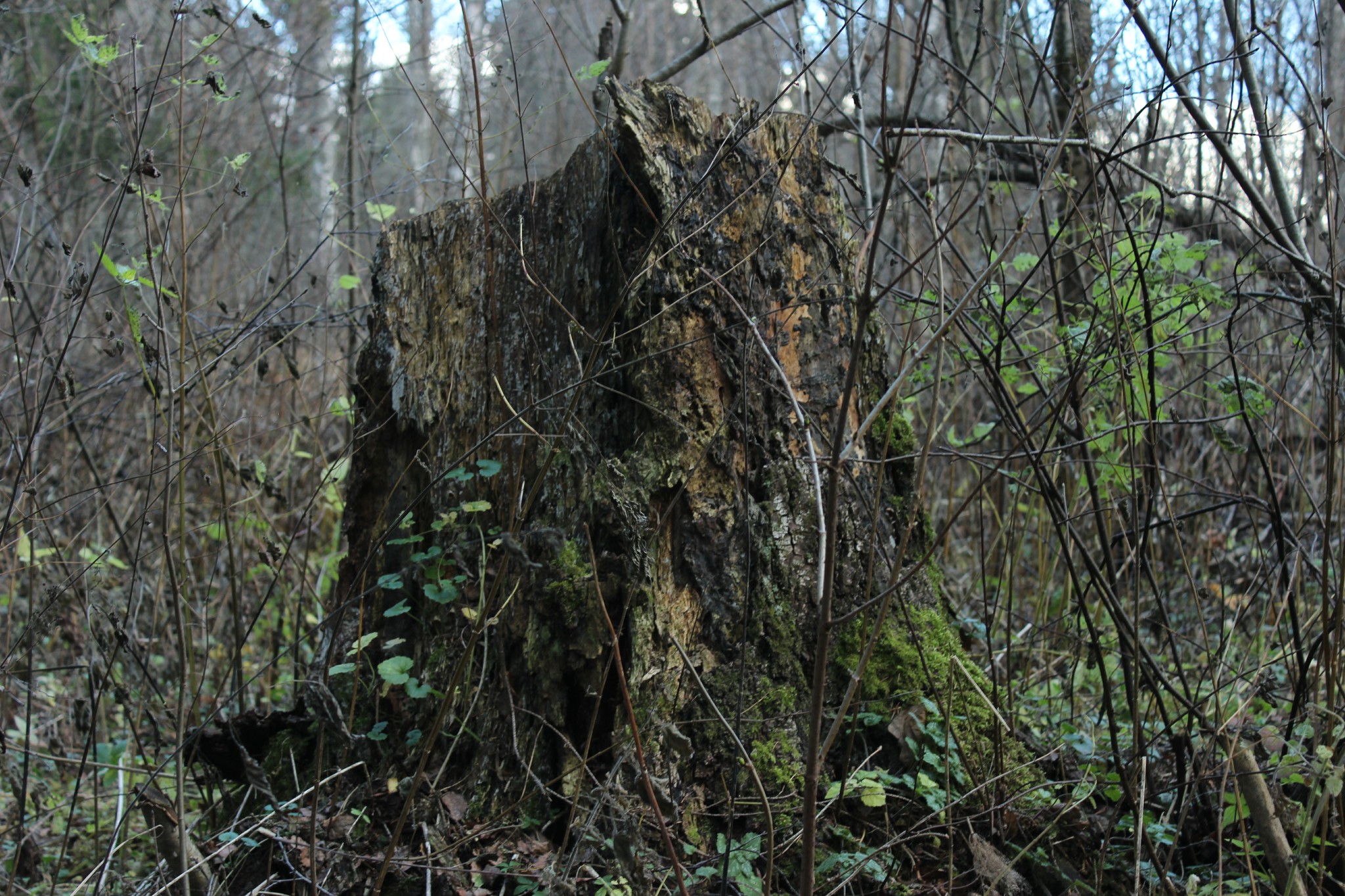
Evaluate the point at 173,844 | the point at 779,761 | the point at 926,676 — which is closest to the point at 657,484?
the point at 779,761

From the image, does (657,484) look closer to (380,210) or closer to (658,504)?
(658,504)

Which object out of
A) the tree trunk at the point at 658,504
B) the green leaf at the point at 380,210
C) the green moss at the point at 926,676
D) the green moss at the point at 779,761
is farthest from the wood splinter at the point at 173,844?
the green leaf at the point at 380,210

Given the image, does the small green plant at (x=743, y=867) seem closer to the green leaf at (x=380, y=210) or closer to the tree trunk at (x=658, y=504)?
the tree trunk at (x=658, y=504)

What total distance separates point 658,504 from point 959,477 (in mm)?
3459

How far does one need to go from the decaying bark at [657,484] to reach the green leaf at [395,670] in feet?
0.44

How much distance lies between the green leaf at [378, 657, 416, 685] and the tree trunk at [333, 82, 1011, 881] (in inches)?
1.7

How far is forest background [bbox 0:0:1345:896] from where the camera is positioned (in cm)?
180

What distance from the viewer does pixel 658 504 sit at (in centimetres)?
204

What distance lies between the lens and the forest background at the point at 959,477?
1798mm

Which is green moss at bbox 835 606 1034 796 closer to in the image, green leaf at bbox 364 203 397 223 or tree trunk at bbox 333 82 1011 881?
tree trunk at bbox 333 82 1011 881

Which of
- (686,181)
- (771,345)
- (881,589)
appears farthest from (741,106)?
(881,589)

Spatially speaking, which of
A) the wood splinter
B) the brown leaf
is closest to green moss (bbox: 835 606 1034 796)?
the brown leaf

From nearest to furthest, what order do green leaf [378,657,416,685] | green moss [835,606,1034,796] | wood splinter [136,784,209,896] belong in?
wood splinter [136,784,209,896], green leaf [378,657,416,685], green moss [835,606,1034,796]

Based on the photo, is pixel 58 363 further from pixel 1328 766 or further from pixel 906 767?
pixel 1328 766
